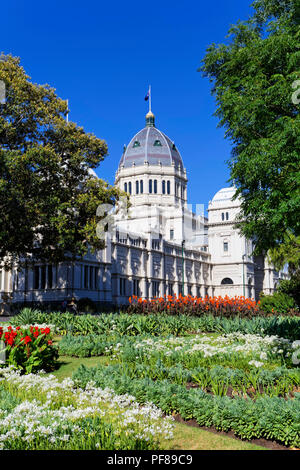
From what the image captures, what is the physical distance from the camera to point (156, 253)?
59750 millimetres

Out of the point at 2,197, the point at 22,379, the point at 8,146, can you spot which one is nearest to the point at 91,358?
the point at 22,379

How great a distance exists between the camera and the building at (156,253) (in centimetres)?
4206

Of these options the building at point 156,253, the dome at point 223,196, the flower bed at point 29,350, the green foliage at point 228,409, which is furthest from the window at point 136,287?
the green foliage at point 228,409

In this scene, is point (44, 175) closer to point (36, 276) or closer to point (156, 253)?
point (36, 276)

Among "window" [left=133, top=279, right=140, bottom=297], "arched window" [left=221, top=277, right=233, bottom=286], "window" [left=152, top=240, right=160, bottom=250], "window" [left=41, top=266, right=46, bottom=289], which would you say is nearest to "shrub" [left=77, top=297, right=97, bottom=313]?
"window" [left=41, top=266, right=46, bottom=289]

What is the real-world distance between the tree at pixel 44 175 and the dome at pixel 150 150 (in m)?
53.5

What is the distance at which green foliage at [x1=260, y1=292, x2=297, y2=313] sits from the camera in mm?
25484

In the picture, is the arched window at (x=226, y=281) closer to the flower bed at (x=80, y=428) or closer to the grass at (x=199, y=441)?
the grass at (x=199, y=441)

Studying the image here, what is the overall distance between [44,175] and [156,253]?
34574 millimetres

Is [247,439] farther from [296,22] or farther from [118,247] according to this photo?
[118,247]

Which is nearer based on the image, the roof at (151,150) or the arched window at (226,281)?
the arched window at (226,281)

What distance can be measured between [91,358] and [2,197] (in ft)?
47.8

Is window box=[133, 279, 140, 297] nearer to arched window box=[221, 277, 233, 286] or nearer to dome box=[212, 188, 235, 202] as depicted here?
arched window box=[221, 277, 233, 286]

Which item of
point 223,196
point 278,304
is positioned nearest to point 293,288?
point 278,304
